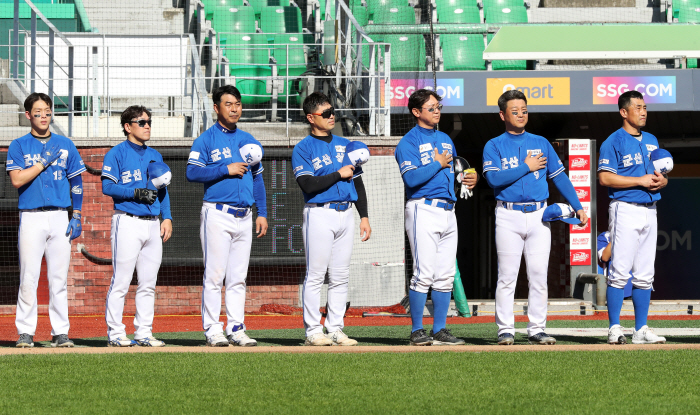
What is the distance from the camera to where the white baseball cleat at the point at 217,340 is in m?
6.23

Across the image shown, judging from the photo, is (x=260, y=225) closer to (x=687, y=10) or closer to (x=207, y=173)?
(x=207, y=173)

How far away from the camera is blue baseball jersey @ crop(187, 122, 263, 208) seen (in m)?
6.32

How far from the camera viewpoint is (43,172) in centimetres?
648

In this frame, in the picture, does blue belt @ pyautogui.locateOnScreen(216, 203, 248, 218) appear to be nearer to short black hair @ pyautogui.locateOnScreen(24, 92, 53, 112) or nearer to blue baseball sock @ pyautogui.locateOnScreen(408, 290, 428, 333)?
blue baseball sock @ pyautogui.locateOnScreen(408, 290, 428, 333)

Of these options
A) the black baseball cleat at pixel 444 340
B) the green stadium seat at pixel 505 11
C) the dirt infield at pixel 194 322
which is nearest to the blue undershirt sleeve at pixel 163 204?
the black baseball cleat at pixel 444 340

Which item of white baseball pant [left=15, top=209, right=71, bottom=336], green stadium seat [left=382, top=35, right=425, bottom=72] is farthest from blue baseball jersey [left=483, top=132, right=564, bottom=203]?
green stadium seat [left=382, top=35, right=425, bottom=72]

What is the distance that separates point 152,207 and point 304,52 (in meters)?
9.32

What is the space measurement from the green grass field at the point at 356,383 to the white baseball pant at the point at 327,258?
0.83 m

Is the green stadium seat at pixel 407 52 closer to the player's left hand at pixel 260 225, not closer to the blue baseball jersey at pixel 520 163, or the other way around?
the blue baseball jersey at pixel 520 163

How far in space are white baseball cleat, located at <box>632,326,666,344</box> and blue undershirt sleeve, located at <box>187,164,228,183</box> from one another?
344 cm

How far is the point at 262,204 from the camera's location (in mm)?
6727

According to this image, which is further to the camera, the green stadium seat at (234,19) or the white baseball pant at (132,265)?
the green stadium seat at (234,19)

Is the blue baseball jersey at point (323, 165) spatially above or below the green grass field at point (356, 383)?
above

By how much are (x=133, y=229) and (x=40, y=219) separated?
0.71 meters
